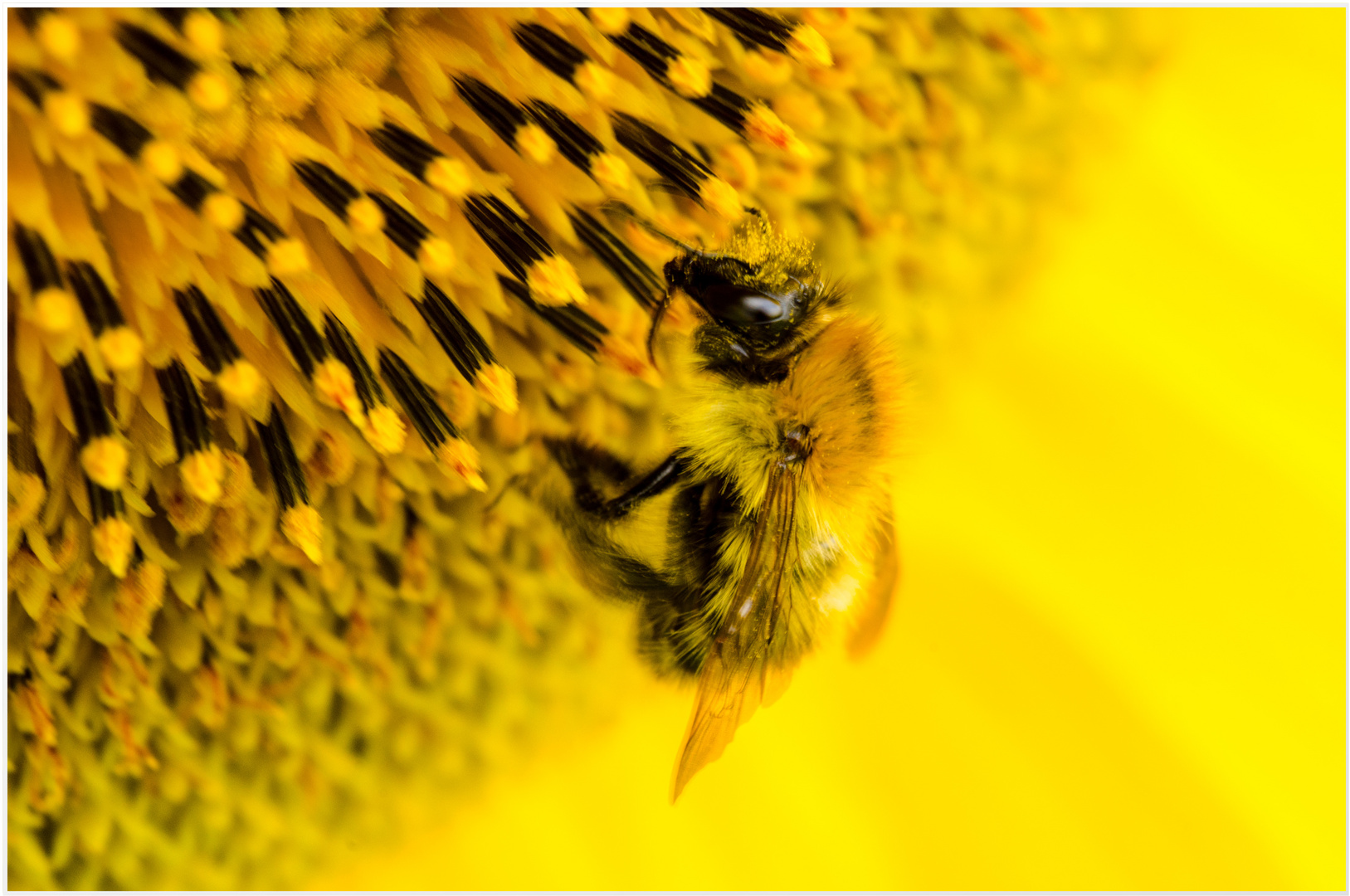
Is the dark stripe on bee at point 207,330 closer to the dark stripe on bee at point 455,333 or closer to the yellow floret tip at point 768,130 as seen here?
the dark stripe on bee at point 455,333

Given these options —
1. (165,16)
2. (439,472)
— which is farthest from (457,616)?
(165,16)

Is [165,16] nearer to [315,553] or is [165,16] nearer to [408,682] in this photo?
[315,553]

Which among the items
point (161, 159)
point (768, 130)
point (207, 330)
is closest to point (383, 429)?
point (207, 330)

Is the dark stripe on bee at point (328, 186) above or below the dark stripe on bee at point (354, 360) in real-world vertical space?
above

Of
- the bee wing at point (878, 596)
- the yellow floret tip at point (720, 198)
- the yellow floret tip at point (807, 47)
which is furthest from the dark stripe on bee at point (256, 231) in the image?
the bee wing at point (878, 596)

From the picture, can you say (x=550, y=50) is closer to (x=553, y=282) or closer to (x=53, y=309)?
(x=553, y=282)

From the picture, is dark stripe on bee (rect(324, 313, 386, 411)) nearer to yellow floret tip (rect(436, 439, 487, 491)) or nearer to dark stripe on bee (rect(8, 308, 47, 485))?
yellow floret tip (rect(436, 439, 487, 491))
